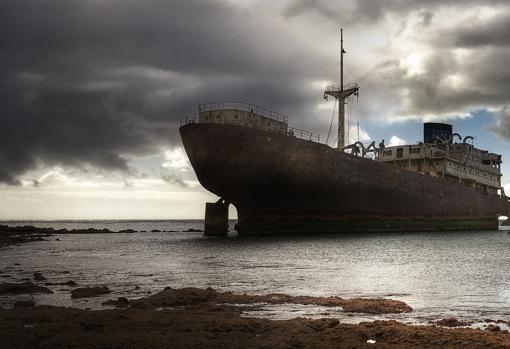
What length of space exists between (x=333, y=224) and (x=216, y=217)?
8.55 metres

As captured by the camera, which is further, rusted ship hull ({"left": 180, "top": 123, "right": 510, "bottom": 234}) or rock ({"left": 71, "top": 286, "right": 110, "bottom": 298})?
rusted ship hull ({"left": 180, "top": 123, "right": 510, "bottom": 234})

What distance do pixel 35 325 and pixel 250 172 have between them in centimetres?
2386

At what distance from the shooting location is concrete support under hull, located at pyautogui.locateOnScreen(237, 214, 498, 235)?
109ft

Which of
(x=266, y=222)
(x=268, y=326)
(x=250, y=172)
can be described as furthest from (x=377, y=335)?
(x=266, y=222)

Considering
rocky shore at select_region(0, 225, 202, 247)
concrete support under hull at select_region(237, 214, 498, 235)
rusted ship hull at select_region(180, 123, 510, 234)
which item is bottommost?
rocky shore at select_region(0, 225, 202, 247)

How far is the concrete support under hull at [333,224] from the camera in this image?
3312 cm

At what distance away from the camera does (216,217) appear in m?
36.3

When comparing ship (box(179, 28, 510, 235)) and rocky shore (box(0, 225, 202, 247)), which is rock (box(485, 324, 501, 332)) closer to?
ship (box(179, 28, 510, 235))

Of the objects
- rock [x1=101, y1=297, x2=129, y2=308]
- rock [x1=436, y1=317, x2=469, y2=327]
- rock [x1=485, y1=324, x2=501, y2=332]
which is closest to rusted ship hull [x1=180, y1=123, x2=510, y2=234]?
rock [x1=101, y1=297, x2=129, y2=308]

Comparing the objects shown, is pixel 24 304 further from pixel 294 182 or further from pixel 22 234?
pixel 22 234

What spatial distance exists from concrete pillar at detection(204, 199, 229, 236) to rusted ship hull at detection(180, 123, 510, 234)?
1894 mm

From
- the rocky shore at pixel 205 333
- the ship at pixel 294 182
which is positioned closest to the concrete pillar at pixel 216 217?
the ship at pixel 294 182

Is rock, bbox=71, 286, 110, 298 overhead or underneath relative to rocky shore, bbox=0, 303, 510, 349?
underneath

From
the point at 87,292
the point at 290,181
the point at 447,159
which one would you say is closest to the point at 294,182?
the point at 290,181
